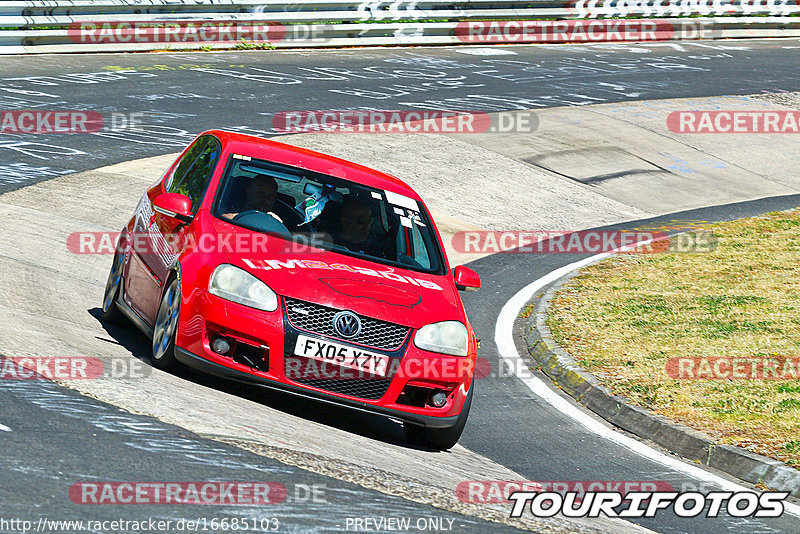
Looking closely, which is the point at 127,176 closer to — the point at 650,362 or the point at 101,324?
the point at 101,324

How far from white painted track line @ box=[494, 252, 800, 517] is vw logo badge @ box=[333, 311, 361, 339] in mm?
2381

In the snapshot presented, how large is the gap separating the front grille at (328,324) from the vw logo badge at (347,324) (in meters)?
0.02

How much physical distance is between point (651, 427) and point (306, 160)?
10.5ft

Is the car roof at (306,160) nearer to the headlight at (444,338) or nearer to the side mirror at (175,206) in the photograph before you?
the side mirror at (175,206)

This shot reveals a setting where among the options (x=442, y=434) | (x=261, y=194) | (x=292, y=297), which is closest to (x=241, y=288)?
(x=292, y=297)

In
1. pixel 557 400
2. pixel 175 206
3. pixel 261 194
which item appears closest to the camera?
pixel 175 206

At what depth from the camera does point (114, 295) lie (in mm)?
8281

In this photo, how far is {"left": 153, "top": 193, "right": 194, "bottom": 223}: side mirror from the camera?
7484mm

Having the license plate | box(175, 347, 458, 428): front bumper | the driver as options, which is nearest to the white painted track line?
box(175, 347, 458, 428): front bumper

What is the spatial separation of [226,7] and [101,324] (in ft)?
51.1

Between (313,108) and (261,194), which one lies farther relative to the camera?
(313,108)

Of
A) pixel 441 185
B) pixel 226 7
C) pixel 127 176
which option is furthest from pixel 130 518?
pixel 226 7

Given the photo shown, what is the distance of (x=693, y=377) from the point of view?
9.16 metres

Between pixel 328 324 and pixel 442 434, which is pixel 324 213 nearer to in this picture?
pixel 328 324
